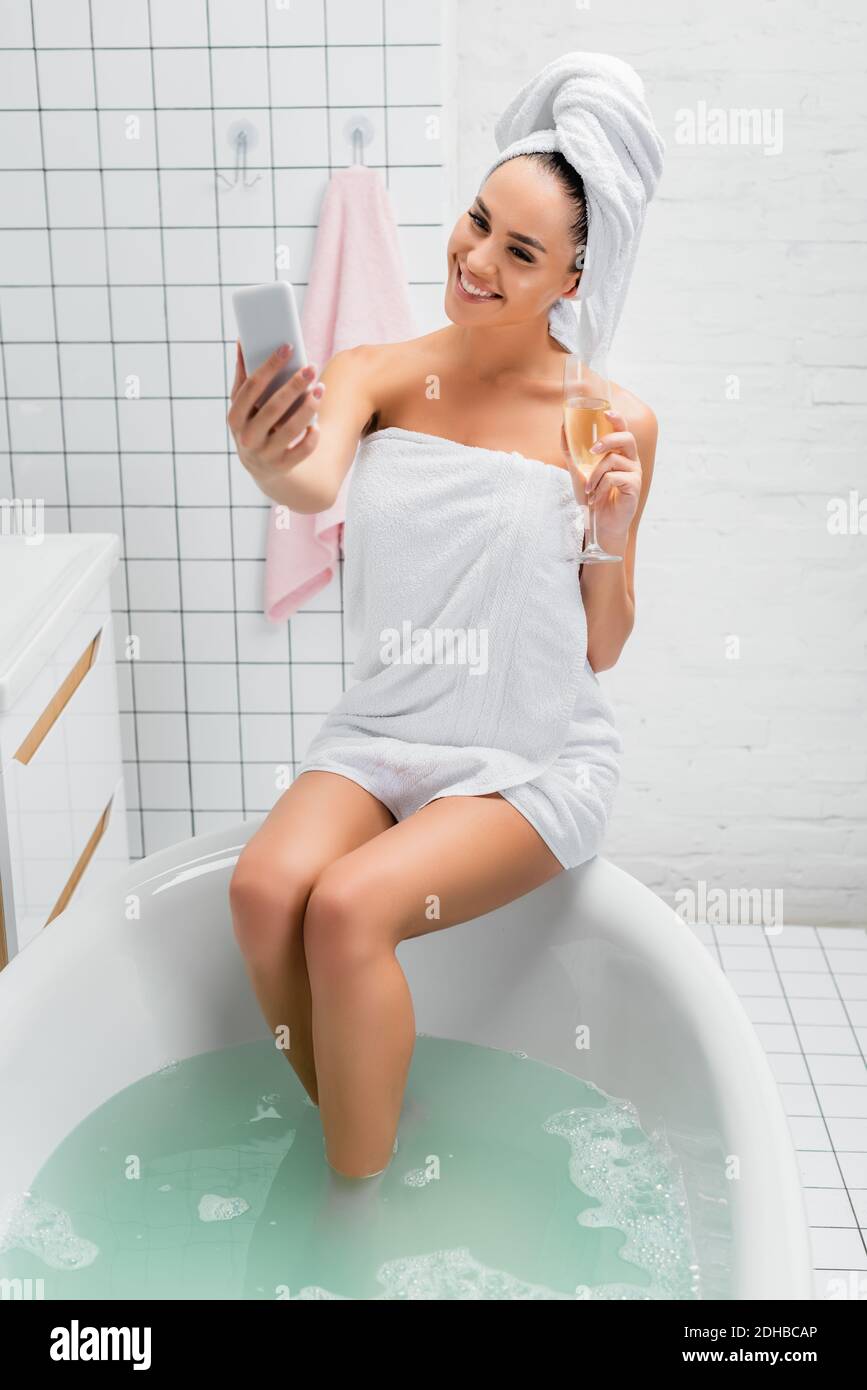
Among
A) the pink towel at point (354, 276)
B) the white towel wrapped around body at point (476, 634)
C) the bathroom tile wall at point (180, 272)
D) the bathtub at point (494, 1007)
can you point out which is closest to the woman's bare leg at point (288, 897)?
the white towel wrapped around body at point (476, 634)

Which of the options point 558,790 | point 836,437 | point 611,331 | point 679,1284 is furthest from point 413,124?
point 679,1284

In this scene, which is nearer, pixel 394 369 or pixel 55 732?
pixel 394 369

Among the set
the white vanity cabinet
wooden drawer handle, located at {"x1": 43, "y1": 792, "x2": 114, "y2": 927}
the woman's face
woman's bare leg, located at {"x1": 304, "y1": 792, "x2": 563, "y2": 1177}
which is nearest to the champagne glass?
the woman's face

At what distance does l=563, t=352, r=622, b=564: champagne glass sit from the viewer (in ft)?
5.19

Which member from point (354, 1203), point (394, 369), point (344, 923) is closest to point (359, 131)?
point (394, 369)

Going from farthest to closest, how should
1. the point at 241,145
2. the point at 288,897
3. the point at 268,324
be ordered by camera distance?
the point at 241,145
the point at 288,897
the point at 268,324

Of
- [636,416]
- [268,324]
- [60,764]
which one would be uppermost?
[268,324]

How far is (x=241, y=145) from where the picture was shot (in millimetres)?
2354

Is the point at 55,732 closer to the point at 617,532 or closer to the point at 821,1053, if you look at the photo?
the point at 617,532

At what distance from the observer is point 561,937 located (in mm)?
1851

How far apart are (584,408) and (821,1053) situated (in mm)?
1522

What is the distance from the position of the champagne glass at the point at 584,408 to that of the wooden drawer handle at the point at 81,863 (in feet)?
3.52

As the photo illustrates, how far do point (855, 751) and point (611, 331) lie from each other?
4.81ft

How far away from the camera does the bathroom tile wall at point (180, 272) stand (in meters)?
2.32
